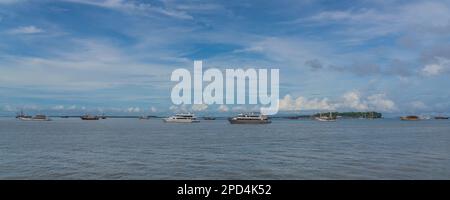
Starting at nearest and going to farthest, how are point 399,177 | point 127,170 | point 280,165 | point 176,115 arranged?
point 399,177 < point 127,170 < point 280,165 < point 176,115

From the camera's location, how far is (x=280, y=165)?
2914 centimetres

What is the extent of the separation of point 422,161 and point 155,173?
66.0 ft
